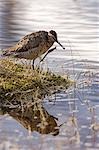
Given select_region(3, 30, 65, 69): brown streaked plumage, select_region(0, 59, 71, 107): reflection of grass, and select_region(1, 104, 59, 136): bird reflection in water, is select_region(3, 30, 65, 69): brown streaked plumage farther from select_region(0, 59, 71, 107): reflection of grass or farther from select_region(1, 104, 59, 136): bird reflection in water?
select_region(1, 104, 59, 136): bird reflection in water

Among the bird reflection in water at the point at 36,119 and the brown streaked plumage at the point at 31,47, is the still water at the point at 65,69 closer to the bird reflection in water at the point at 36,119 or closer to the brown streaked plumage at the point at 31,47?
the bird reflection in water at the point at 36,119

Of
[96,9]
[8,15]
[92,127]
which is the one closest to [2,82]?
[92,127]

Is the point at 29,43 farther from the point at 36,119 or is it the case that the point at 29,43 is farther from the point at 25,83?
the point at 36,119

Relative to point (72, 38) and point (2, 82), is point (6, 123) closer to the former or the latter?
point (2, 82)

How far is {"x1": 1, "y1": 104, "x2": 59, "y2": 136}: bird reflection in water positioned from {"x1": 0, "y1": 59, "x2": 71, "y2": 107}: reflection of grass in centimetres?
34

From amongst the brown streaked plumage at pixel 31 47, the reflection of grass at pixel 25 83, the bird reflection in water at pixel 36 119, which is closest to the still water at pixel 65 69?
the bird reflection in water at pixel 36 119

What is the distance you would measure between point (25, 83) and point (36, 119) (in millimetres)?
1276

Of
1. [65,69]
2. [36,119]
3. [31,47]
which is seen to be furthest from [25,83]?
[65,69]

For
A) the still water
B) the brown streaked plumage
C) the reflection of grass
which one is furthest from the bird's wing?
the still water

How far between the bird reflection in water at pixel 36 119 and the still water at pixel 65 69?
1 cm

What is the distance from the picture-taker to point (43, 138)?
6973mm

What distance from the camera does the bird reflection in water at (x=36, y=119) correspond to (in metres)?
7.38

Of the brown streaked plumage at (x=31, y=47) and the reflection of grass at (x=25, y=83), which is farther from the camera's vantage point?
the brown streaked plumage at (x=31, y=47)

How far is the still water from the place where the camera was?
22.8 ft
